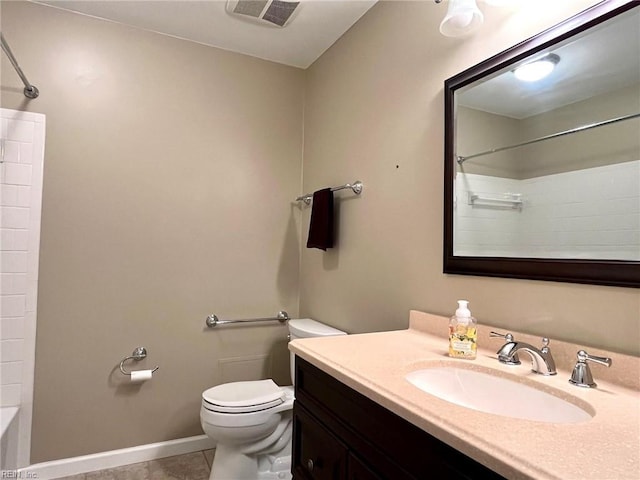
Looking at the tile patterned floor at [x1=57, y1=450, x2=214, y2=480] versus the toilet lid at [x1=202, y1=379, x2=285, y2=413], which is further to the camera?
the tile patterned floor at [x1=57, y1=450, x2=214, y2=480]

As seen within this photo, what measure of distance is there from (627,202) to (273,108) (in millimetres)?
2056

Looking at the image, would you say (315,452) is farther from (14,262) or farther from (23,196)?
(23,196)

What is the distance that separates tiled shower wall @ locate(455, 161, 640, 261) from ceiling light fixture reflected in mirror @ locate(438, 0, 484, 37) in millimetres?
477

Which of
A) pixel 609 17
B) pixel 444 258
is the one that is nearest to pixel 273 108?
pixel 444 258

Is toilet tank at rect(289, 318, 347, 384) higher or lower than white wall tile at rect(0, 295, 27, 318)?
lower

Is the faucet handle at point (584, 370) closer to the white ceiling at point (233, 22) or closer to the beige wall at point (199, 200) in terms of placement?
the beige wall at point (199, 200)

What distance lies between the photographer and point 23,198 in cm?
191

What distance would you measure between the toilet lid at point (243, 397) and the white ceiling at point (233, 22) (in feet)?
6.30

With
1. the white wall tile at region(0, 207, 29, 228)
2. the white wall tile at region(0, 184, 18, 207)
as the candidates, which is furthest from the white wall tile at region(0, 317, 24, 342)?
the white wall tile at region(0, 184, 18, 207)

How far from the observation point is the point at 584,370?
894mm

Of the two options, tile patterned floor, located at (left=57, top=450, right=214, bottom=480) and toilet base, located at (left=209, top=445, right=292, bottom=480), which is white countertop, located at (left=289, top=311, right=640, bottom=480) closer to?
toilet base, located at (left=209, top=445, right=292, bottom=480)

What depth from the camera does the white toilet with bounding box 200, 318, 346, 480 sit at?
1.70 meters

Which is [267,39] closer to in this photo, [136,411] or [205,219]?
[205,219]

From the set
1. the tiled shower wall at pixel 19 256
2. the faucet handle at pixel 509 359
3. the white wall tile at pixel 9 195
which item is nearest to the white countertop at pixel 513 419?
the faucet handle at pixel 509 359
